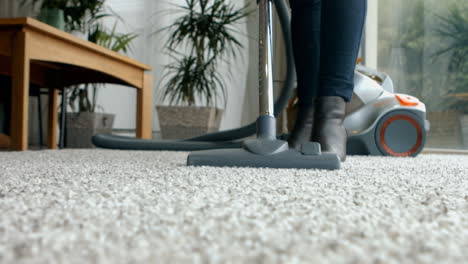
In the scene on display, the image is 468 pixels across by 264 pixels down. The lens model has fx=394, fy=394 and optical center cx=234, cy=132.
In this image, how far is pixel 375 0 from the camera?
2689mm

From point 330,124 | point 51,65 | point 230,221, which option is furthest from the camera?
point 51,65

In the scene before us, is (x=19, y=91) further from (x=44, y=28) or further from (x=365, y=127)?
(x=365, y=127)

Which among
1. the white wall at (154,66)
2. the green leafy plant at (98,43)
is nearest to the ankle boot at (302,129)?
the green leafy plant at (98,43)

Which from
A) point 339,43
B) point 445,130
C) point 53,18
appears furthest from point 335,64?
point 445,130

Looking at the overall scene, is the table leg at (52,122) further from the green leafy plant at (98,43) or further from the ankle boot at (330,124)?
the ankle boot at (330,124)

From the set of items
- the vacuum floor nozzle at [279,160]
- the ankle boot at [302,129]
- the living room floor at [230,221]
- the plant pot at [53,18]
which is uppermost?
the plant pot at [53,18]

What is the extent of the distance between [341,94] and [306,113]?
0.17 meters

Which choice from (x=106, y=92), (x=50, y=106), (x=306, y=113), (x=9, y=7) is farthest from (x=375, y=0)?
(x=9, y=7)

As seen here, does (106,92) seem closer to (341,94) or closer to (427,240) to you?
(341,94)

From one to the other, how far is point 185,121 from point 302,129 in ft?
5.65

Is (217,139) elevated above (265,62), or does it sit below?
below

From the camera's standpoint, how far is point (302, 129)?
106 cm

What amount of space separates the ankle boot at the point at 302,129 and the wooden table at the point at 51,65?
3.20 ft

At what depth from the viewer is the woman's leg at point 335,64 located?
902mm
